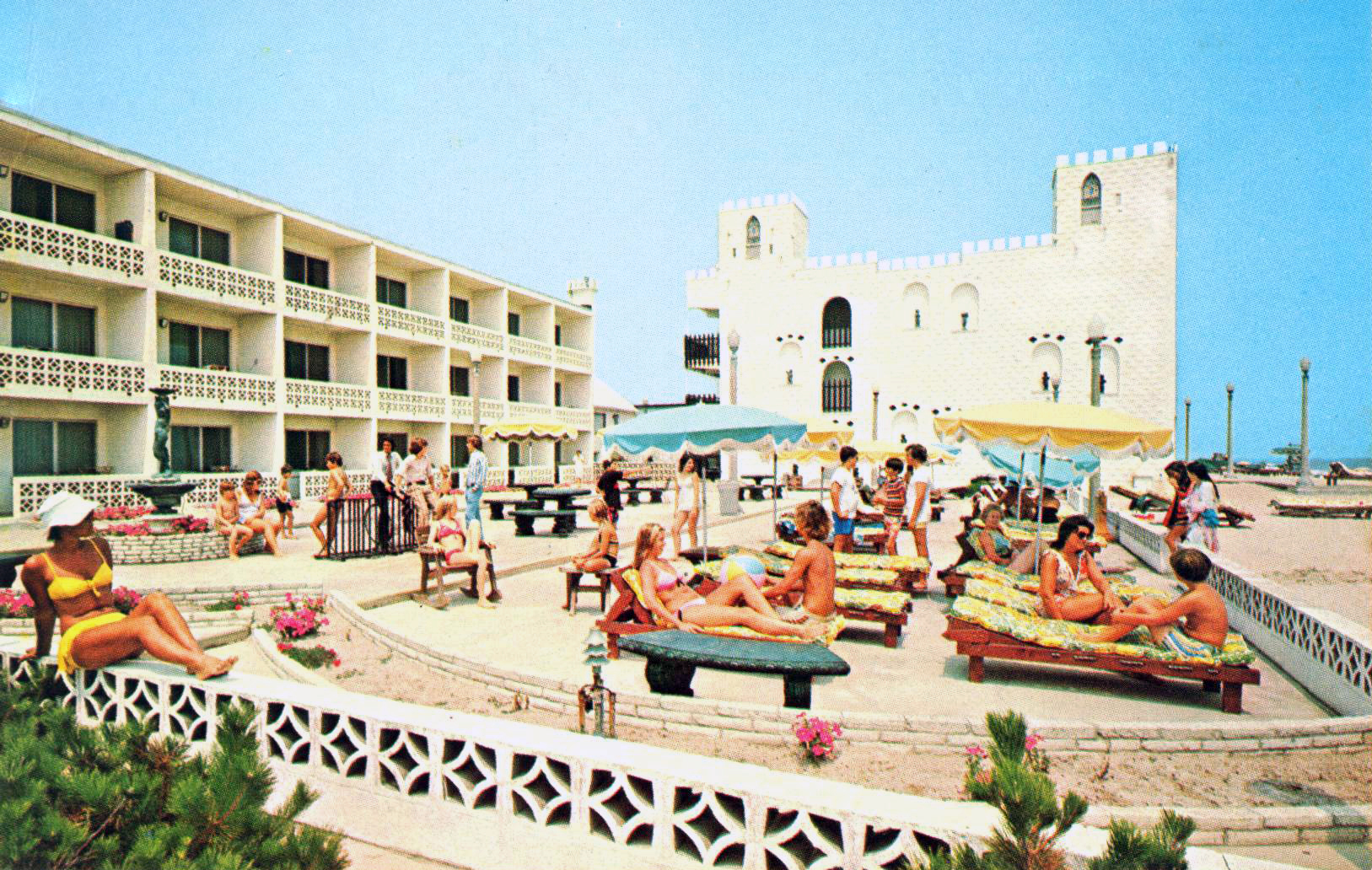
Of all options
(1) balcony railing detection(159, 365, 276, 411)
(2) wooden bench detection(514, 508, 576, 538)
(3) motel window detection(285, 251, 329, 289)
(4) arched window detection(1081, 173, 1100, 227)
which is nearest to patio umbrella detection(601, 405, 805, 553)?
(2) wooden bench detection(514, 508, 576, 538)

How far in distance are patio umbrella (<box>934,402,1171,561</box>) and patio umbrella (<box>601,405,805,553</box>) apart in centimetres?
226

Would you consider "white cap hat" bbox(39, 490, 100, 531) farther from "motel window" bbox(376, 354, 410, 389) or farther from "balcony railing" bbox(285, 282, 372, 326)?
"motel window" bbox(376, 354, 410, 389)

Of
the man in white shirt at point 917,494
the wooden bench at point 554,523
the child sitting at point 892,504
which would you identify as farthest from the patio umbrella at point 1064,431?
the wooden bench at point 554,523

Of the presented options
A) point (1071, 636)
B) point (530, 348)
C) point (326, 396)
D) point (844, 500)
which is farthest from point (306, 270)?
point (1071, 636)

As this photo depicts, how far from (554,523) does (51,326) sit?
13.5 meters

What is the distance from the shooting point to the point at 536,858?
2.94 metres

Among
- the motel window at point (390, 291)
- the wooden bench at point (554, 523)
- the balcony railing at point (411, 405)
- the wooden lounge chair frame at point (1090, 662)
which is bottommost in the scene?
the wooden bench at point (554, 523)

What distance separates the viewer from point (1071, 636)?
229 inches

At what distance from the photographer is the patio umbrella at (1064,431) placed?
795cm

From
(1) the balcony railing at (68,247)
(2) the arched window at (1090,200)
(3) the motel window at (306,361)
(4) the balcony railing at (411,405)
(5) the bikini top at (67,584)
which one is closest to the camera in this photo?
(5) the bikini top at (67,584)

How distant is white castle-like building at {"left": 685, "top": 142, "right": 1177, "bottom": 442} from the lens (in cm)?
3494

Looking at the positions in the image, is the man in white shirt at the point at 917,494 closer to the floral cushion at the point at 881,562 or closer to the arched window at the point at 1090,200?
the floral cushion at the point at 881,562

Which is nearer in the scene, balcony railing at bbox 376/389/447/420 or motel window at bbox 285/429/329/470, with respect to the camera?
motel window at bbox 285/429/329/470

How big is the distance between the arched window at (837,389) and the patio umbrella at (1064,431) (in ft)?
104
